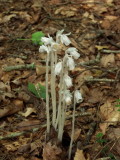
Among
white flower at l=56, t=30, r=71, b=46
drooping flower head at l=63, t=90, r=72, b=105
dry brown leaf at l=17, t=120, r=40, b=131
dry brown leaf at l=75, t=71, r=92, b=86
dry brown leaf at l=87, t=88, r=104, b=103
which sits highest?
white flower at l=56, t=30, r=71, b=46

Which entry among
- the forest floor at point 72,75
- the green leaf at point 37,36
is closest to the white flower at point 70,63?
the forest floor at point 72,75

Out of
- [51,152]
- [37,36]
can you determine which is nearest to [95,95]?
[51,152]

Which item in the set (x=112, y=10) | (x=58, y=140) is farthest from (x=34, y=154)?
(x=112, y=10)

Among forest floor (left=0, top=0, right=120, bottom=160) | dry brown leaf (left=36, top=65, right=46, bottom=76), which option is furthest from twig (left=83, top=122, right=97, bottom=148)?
dry brown leaf (left=36, top=65, right=46, bottom=76)

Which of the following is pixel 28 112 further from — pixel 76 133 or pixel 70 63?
pixel 70 63

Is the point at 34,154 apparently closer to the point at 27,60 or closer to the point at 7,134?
the point at 7,134

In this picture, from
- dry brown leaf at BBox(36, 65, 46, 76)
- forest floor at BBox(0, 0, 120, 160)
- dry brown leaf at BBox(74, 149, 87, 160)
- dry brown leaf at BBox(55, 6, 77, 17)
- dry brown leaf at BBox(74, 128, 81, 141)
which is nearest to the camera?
dry brown leaf at BBox(74, 149, 87, 160)

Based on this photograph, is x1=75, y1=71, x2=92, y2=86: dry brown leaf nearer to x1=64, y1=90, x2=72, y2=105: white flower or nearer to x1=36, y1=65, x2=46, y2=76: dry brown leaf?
x1=36, y1=65, x2=46, y2=76: dry brown leaf

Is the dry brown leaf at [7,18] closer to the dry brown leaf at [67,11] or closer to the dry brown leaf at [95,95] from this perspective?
the dry brown leaf at [67,11]
